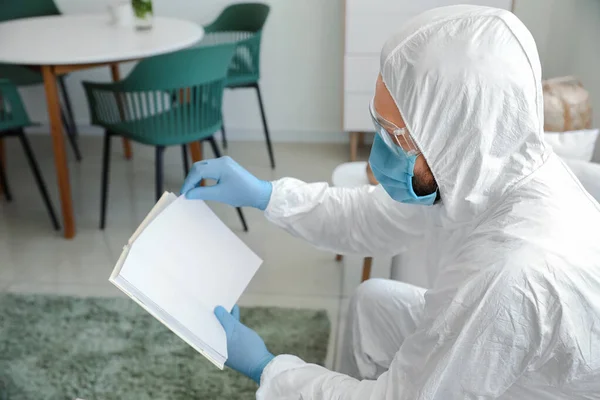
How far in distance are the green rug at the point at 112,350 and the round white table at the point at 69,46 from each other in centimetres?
64

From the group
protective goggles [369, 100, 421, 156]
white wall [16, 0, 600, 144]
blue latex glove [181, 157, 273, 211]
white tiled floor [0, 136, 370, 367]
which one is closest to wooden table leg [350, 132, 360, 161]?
white tiled floor [0, 136, 370, 367]

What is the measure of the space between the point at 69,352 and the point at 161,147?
0.92 m

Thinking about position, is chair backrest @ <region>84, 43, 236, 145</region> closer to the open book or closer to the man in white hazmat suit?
the open book

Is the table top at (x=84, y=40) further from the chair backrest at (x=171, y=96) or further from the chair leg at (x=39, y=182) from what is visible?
the chair leg at (x=39, y=182)

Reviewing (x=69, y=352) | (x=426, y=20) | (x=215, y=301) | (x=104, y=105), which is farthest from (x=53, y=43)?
(x=426, y=20)

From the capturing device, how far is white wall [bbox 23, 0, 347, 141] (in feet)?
12.0

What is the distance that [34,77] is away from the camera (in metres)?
3.33

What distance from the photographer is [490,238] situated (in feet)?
3.38

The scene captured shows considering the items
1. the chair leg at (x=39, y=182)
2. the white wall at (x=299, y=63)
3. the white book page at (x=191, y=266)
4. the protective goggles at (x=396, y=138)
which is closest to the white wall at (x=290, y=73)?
the white wall at (x=299, y=63)

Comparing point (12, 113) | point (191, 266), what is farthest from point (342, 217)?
point (12, 113)

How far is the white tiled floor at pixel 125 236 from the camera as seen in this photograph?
2.42m

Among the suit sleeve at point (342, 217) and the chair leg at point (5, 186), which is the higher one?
the suit sleeve at point (342, 217)

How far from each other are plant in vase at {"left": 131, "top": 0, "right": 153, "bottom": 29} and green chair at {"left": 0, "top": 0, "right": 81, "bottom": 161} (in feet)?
2.21

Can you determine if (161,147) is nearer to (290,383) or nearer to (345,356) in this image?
(345,356)
